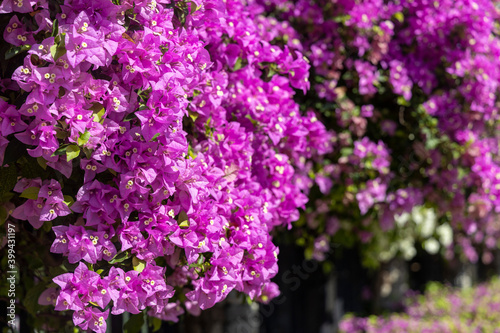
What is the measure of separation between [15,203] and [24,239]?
0.57m

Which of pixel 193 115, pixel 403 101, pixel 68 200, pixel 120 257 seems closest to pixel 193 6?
pixel 193 115

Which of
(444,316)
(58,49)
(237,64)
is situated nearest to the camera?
(58,49)

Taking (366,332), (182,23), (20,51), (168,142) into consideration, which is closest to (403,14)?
(182,23)

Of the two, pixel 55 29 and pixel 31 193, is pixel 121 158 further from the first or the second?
pixel 55 29

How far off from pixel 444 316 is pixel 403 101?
4761 millimetres

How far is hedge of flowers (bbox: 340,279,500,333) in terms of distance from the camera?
7.21m

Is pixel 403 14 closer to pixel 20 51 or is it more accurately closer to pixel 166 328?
pixel 20 51

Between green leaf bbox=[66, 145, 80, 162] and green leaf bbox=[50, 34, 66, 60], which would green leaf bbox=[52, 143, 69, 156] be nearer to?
green leaf bbox=[66, 145, 80, 162]

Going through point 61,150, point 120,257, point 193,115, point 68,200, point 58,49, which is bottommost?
point 120,257

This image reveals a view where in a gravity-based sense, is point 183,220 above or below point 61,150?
below

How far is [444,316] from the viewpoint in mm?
8195

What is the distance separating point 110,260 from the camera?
7.99 ft

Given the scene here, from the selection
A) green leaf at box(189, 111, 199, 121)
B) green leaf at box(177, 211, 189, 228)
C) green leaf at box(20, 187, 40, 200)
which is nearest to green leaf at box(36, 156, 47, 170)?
green leaf at box(20, 187, 40, 200)

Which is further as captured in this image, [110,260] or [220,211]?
[220,211]
